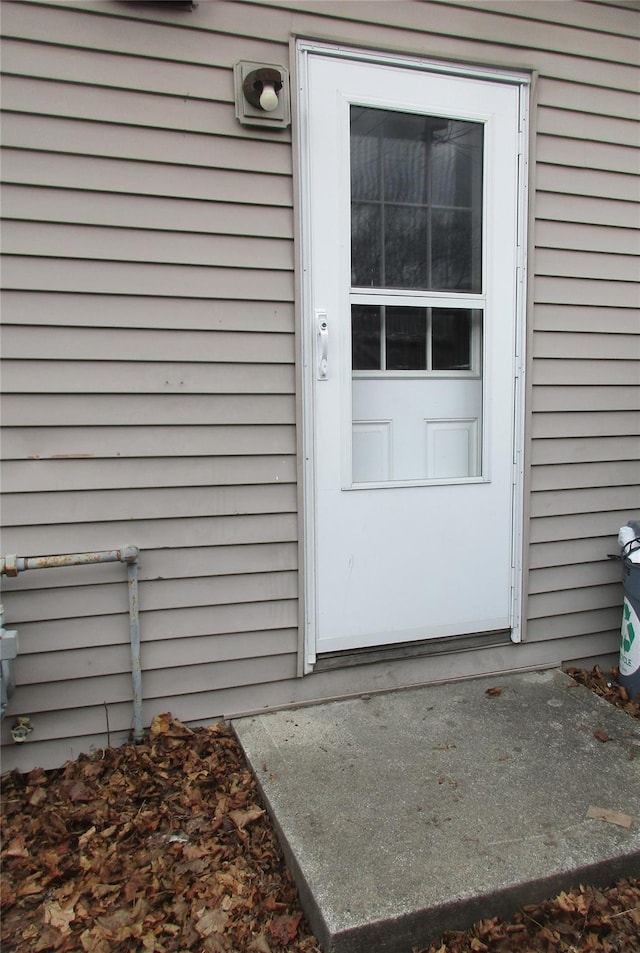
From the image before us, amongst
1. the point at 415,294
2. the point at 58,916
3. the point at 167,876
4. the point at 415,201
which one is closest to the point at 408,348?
the point at 415,294

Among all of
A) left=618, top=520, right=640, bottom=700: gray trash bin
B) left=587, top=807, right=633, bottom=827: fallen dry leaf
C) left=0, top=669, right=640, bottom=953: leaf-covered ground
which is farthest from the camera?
left=618, top=520, right=640, bottom=700: gray trash bin

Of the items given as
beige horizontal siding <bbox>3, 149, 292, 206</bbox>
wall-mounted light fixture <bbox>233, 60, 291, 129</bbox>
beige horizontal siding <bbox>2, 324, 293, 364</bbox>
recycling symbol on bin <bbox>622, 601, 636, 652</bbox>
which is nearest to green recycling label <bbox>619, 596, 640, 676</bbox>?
recycling symbol on bin <bbox>622, 601, 636, 652</bbox>

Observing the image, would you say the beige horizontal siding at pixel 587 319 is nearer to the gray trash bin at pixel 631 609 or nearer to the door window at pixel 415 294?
the door window at pixel 415 294

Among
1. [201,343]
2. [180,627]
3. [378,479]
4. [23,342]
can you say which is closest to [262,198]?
[201,343]

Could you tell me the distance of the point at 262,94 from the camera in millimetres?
2217

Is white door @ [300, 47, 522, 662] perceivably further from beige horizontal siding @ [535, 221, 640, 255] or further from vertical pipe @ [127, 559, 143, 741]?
vertical pipe @ [127, 559, 143, 741]

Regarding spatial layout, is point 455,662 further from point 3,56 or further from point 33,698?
point 3,56

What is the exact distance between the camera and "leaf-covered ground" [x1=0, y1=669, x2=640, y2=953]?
5.22 ft

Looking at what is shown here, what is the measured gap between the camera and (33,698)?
7.45 feet

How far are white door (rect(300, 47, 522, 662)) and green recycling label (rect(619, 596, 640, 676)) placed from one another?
19.8 inches

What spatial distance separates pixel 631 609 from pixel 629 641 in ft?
0.49

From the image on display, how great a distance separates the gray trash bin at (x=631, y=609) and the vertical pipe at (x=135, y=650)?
206cm

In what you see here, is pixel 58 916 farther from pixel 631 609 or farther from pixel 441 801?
pixel 631 609

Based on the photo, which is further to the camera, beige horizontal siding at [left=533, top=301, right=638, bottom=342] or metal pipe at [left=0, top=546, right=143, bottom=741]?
beige horizontal siding at [left=533, top=301, right=638, bottom=342]
